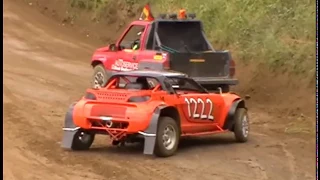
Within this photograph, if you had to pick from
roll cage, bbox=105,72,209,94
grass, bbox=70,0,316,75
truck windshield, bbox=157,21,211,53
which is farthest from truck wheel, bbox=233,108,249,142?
grass, bbox=70,0,316,75

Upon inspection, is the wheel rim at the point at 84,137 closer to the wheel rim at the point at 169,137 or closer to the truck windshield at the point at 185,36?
the wheel rim at the point at 169,137

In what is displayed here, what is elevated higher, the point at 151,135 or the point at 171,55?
the point at 171,55

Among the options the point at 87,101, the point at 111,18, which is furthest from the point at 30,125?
the point at 111,18

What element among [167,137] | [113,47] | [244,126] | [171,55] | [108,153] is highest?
[113,47]

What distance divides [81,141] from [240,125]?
2874 mm

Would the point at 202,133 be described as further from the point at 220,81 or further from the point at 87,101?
the point at 220,81

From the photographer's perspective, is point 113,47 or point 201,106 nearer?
point 201,106

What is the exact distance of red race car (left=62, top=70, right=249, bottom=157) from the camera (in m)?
11.5

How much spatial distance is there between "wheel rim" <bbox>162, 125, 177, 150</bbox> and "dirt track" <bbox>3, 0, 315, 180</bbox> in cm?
21

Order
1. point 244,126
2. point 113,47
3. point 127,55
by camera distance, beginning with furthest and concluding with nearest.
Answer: point 113,47 < point 127,55 < point 244,126

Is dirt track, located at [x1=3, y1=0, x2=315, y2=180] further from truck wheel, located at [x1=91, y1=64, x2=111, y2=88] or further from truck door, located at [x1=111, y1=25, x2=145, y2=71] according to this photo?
truck door, located at [x1=111, y1=25, x2=145, y2=71]

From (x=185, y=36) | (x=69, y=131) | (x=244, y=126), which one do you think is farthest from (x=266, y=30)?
(x=69, y=131)

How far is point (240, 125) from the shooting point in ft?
44.1

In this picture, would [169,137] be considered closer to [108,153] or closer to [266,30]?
[108,153]
